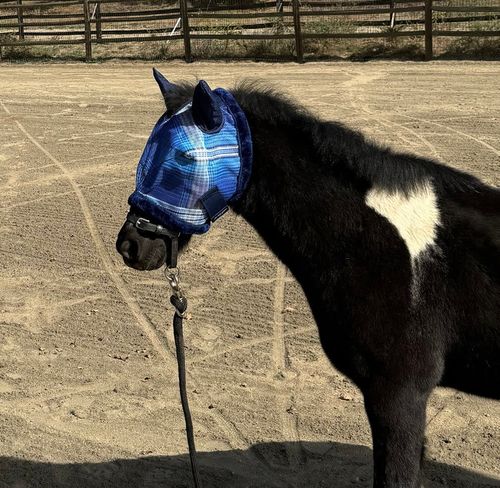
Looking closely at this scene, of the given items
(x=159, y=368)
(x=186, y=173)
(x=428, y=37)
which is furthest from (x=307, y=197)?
(x=428, y=37)

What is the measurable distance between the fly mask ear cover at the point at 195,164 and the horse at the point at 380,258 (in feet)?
0.27

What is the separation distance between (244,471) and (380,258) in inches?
66.3

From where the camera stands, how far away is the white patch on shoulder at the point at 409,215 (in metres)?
3.09

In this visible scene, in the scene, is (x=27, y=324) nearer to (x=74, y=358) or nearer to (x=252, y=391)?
(x=74, y=358)

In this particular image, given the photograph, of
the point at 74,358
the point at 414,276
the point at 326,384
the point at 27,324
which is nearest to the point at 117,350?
the point at 74,358

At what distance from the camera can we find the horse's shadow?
13.5ft

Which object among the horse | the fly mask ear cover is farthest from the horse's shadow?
the fly mask ear cover

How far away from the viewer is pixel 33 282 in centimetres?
Result: 659

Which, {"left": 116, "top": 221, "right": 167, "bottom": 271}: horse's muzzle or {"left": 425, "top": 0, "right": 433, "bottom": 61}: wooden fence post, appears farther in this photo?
{"left": 425, "top": 0, "right": 433, "bottom": 61}: wooden fence post

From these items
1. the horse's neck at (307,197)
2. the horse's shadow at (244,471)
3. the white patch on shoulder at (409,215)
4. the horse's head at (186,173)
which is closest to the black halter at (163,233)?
the horse's head at (186,173)

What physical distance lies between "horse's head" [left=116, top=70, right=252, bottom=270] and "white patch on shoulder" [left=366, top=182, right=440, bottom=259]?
1.71 feet

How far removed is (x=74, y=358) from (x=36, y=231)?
2.67m

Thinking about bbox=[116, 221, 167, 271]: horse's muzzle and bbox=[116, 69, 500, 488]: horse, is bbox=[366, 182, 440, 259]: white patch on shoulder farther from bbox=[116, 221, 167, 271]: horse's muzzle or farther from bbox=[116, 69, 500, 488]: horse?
bbox=[116, 221, 167, 271]: horse's muzzle

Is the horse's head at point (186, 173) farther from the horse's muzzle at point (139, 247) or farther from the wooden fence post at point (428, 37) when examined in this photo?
the wooden fence post at point (428, 37)
